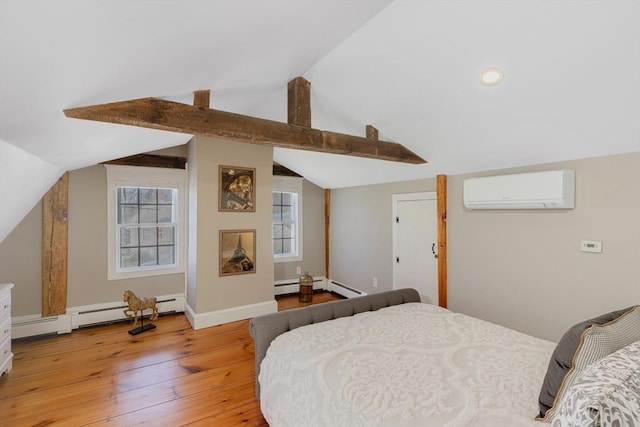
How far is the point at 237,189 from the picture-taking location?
12.9 feet

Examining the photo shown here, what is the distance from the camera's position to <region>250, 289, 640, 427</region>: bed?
126cm

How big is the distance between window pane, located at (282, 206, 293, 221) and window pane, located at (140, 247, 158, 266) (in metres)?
2.06

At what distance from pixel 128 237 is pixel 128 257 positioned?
0.27m

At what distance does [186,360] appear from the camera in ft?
9.48

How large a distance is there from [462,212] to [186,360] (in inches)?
128

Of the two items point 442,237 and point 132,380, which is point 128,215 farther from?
point 442,237

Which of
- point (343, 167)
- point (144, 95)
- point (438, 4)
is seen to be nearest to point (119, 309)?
point (144, 95)

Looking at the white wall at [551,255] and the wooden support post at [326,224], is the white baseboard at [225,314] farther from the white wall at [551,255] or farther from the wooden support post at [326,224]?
the white wall at [551,255]

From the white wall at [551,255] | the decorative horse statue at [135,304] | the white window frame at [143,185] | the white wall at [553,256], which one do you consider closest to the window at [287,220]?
the white window frame at [143,185]

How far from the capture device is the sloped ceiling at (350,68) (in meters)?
1.09

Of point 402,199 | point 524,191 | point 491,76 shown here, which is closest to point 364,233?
point 402,199

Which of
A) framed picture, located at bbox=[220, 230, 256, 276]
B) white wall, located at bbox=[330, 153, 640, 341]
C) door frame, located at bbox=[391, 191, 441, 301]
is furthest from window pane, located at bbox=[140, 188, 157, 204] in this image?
white wall, located at bbox=[330, 153, 640, 341]

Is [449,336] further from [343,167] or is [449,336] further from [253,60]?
[343,167]

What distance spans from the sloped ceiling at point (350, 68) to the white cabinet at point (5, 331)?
646 mm
